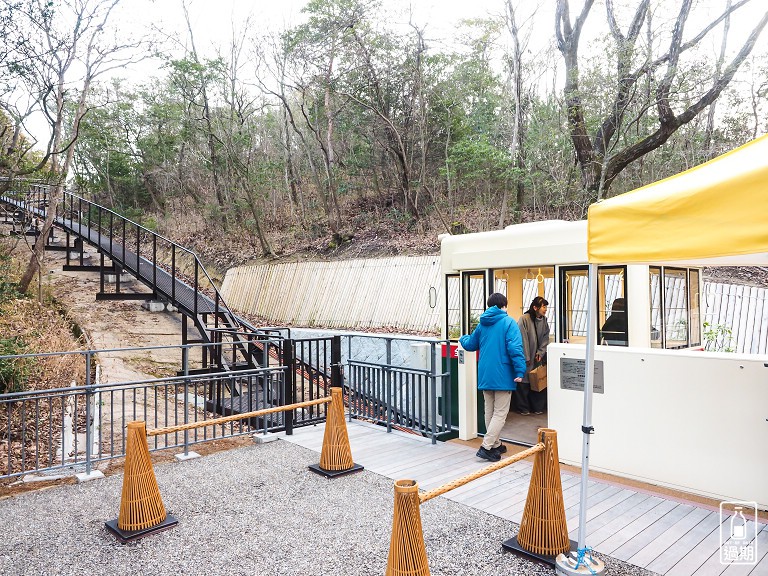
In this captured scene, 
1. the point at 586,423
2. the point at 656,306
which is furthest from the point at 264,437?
the point at 656,306

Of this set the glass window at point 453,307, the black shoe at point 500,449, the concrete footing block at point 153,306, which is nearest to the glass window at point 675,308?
the black shoe at point 500,449

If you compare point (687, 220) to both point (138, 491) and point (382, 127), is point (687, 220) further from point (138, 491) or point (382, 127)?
point (382, 127)

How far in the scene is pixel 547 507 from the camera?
369cm

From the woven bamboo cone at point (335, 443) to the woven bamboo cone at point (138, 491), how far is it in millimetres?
1714

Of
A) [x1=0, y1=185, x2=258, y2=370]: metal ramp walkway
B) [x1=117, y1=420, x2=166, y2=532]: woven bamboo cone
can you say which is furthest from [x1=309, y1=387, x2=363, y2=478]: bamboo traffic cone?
[x1=0, y1=185, x2=258, y2=370]: metal ramp walkway

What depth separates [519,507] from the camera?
4.56 meters

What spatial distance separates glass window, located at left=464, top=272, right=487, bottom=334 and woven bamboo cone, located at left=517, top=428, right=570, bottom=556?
3.39 meters

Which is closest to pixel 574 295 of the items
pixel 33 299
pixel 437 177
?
pixel 33 299

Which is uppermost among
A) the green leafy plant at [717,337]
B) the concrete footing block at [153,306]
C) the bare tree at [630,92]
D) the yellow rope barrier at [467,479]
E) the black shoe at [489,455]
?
the bare tree at [630,92]

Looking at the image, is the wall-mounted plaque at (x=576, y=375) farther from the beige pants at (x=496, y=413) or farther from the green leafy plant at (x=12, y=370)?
the green leafy plant at (x=12, y=370)

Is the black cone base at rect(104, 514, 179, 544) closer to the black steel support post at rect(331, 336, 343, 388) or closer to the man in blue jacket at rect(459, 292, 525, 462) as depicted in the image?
the man in blue jacket at rect(459, 292, 525, 462)

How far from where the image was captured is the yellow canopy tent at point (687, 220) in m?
2.69

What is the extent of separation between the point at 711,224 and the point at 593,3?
1456 centimetres

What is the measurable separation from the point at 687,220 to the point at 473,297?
418cm
